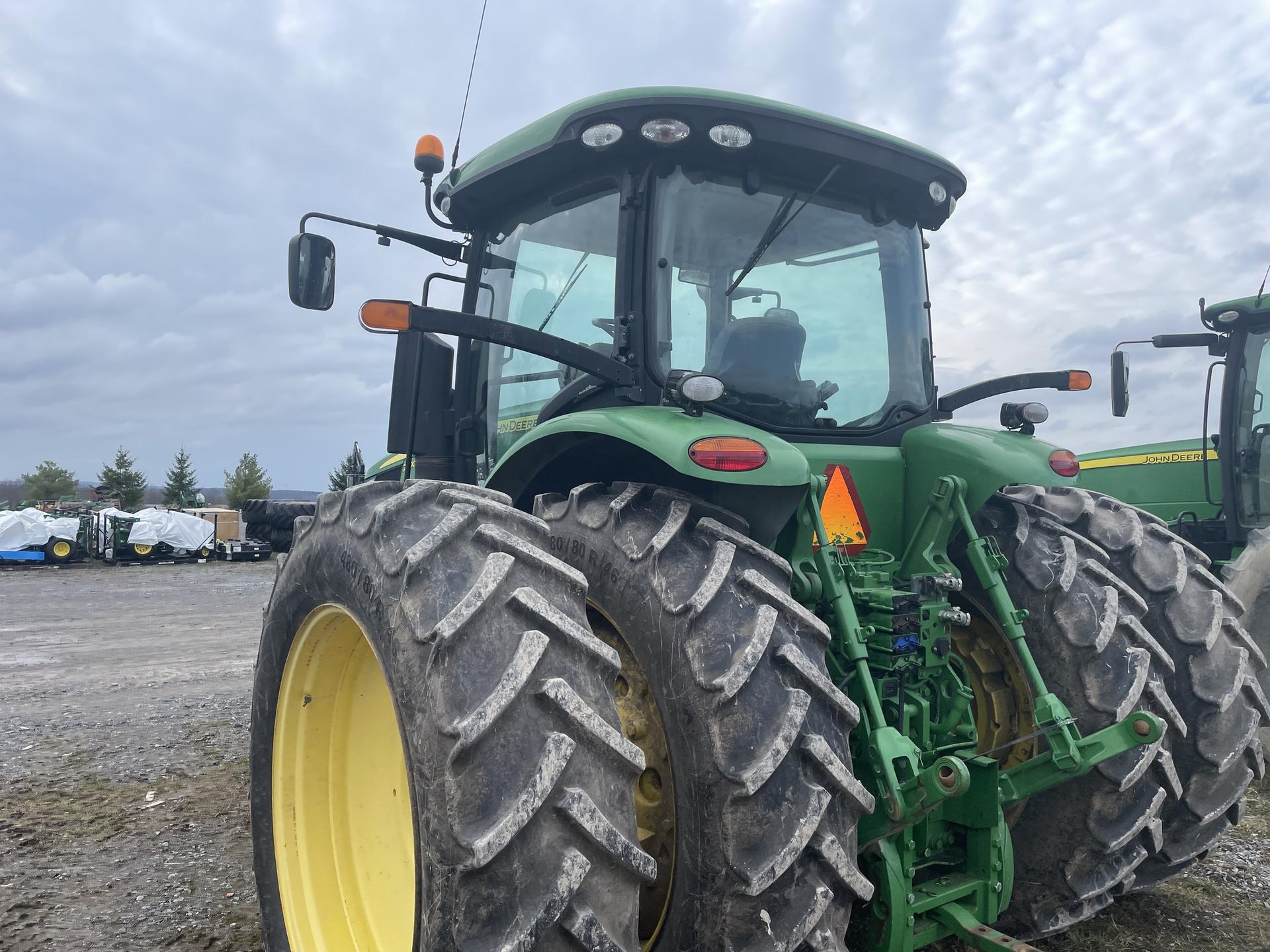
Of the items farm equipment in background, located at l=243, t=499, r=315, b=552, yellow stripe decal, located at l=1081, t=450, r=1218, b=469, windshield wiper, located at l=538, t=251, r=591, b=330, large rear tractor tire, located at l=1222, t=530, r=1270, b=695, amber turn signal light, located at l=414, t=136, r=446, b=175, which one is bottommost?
large rear tractor tire, located at l=1222, t=530, r=1270, b=695

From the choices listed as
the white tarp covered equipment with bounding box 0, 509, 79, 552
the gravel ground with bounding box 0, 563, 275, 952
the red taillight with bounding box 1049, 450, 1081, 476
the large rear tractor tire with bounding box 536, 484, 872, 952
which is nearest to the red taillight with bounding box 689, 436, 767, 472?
the large rear tractor tire with bounding box 536, 484, 872, 952

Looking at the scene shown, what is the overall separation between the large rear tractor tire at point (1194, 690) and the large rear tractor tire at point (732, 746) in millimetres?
1548

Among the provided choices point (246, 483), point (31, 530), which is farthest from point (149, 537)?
point (246, 483)

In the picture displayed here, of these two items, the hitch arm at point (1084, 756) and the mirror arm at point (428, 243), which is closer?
the hitch arm at point (1084, 756)

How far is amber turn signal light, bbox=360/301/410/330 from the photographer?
2426mm

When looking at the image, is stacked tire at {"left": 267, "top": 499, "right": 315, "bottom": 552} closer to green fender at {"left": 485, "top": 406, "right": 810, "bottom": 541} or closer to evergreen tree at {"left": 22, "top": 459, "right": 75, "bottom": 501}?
green fender at {"left": 485, "top": 406, "right": 810, "bottom": 541}

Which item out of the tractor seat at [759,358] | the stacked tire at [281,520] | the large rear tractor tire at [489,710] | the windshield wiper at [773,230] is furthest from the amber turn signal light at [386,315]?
the stacked tire at [281,520]

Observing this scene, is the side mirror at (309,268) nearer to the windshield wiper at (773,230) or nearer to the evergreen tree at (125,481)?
the windshield wiper at (773,230)

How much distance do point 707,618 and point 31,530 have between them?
2575cm

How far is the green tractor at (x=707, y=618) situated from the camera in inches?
71.0

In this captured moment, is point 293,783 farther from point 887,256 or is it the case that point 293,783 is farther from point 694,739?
point 887,256

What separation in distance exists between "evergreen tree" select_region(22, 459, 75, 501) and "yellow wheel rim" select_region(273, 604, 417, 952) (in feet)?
164

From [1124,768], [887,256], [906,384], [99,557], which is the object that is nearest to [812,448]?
[906,384]

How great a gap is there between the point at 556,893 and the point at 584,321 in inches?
75.6
